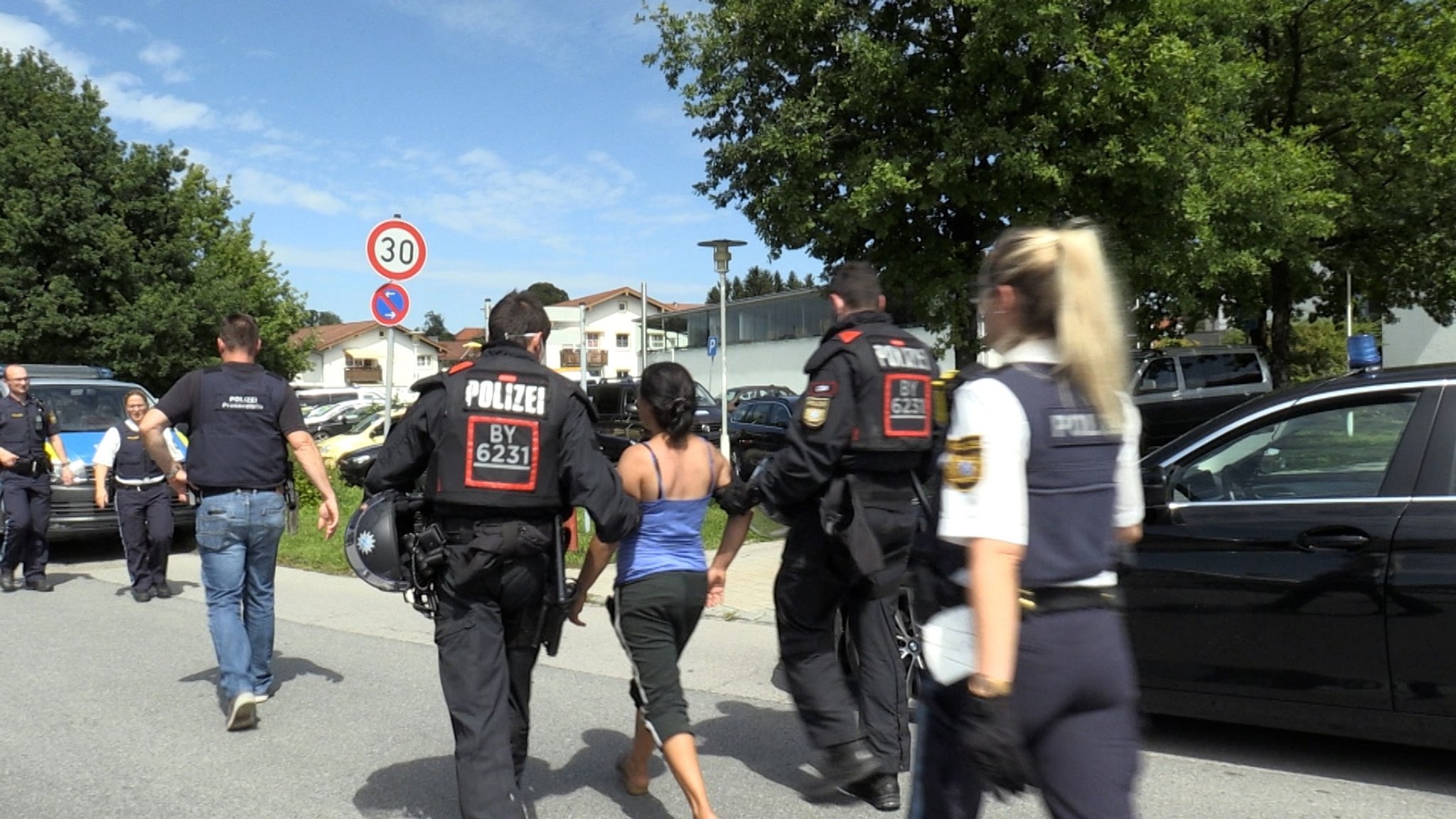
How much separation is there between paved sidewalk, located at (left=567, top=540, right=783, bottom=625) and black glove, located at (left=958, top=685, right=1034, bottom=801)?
4.84m

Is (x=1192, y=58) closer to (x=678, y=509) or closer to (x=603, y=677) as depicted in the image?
(x=603, y=677)

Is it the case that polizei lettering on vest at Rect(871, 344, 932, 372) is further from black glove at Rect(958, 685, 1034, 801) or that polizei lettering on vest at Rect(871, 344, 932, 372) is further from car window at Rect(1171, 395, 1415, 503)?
black glove at Rect(958, 685, 1034, 801)

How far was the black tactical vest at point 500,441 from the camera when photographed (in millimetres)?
3602

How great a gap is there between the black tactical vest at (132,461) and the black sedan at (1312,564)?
315 inches

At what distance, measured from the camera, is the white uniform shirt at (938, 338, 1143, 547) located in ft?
7.22

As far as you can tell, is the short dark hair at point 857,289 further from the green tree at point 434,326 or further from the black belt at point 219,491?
the green tree at point 434,326

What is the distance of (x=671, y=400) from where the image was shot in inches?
151

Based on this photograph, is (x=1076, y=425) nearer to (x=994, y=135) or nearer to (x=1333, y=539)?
(x=1333, y=539)

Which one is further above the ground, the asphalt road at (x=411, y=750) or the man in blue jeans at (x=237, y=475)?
the man in blue jeans at (x=237, y=475)

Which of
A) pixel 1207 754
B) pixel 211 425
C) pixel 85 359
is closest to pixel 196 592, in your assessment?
pixel 211 425

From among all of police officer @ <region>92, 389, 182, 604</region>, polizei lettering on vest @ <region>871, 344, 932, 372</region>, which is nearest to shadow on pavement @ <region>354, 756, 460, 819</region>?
polizei lettering on vest @ <region>871, 344, 932, 372</region>

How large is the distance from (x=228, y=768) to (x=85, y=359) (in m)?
26.7

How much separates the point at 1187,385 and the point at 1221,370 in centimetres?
82

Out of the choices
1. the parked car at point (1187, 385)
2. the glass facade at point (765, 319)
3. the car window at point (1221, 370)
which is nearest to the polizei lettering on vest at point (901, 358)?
the parked car at point (1187, 385)
